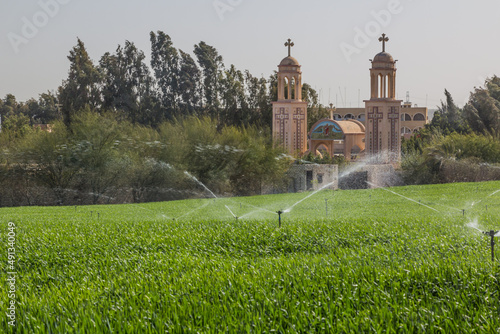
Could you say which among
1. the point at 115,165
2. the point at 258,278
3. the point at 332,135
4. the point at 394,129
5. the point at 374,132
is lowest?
the point at 258,278

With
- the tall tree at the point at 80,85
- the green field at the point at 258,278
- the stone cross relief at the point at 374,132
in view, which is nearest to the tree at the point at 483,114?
the stone cross relief at the point at 374,132

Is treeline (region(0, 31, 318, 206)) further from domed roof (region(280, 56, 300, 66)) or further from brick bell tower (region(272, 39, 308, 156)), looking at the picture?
domed roof (region(280, 56, 300, 66))

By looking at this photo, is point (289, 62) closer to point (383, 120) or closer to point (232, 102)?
point (383, 120)

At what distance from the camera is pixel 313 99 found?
1592 inches

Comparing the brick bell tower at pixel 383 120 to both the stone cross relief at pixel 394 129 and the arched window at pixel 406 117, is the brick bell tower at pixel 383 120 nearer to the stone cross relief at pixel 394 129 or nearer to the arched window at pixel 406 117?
the stone cross relief at pixel 394 129

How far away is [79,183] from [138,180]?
242 centimetres

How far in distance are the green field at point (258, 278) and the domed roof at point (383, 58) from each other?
58.3 ft

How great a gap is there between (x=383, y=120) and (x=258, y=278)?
2373 cm

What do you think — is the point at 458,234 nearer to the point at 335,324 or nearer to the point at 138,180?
the point at 335,324

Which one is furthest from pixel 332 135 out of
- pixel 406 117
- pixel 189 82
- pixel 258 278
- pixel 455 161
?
pixel 406 117

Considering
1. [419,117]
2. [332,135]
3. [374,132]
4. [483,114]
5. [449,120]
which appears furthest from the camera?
[419,117]

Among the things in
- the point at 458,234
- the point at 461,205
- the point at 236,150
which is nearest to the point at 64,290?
the point at 458,234

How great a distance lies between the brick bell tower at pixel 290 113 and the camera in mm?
30438

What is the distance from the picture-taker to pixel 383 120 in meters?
29.2
